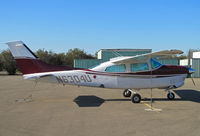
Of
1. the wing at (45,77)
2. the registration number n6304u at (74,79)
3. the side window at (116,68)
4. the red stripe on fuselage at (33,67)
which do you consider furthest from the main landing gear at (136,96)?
the wing at (45,77)

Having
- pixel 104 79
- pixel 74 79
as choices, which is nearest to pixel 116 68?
pixel 104 79

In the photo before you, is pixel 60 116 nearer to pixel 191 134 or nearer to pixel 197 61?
pixel 191 134

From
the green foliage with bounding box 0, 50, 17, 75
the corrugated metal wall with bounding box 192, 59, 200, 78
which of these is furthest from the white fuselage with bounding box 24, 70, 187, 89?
the green foliage with bounding box 0, 50, 17, 75

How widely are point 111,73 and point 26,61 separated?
4700 millimetres

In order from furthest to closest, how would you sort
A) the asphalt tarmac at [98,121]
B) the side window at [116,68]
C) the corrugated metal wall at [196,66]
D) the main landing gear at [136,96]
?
the corrugated metal wall at [196,66] → the side window at [116,68] → the main landing gear at [136,96] → the asphalt tarmac at [98,121]

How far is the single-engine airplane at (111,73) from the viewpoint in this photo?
948cm

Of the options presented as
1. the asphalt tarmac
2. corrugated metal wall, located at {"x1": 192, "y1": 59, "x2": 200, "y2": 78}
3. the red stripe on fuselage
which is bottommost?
the asphalt tarmac

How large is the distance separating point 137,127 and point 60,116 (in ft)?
9.91

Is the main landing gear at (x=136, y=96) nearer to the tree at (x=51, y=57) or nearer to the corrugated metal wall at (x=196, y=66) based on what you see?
the corrugated metal wall at (x=196, y=66)

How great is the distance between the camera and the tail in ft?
30.7

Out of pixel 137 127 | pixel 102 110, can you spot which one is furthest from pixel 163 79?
pixel 137 127

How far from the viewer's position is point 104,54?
31.6m

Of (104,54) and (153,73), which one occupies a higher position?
(104,54)

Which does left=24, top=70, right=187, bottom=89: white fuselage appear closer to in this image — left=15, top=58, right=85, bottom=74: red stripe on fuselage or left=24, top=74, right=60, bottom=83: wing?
left=24, top=74, right=60, bottom=83: wing
